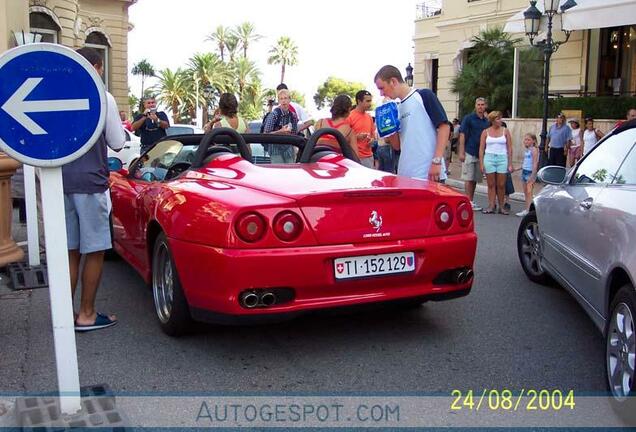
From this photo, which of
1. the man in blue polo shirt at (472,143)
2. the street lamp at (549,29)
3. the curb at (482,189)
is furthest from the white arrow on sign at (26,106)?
the street lamp at (549,29)

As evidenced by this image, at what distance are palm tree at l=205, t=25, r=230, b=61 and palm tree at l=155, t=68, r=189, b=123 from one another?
867cm

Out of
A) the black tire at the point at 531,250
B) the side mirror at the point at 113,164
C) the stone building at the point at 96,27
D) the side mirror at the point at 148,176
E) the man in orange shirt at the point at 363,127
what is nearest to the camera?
the side mirror at the point at 148,176

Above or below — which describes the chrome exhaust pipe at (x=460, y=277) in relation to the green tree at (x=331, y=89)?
below

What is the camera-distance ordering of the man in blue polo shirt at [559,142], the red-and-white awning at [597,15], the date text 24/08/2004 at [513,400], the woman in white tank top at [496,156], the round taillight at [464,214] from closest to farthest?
the date text 24/08/2004 at [513,400] → the round taillight at [464,214] → the woman in white tank top at [496,156] → the man in blue polo shirt at [559,142] → the red-and-white awning at [597,15]

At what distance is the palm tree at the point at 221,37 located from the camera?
265 ft

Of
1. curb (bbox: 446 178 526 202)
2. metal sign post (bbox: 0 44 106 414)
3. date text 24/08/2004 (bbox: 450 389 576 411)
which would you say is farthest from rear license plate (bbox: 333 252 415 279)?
curb (bbox: 446 178 526 202)

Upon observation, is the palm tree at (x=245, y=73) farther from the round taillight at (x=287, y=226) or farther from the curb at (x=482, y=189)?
the round taillight at (x=287, y=226)

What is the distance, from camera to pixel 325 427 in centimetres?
312

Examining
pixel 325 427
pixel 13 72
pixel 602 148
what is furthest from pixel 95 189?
pixel 602 148

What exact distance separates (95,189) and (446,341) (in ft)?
7.93

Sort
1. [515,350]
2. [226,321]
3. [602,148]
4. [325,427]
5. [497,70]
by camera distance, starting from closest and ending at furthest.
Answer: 1. [325,427]
2. [226,321]
3. [515,350]
4. [602,148]
5. [497,70]

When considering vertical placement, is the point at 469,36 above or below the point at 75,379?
above

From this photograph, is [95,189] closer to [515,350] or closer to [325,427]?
[325,427]

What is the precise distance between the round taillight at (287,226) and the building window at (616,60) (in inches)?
729
